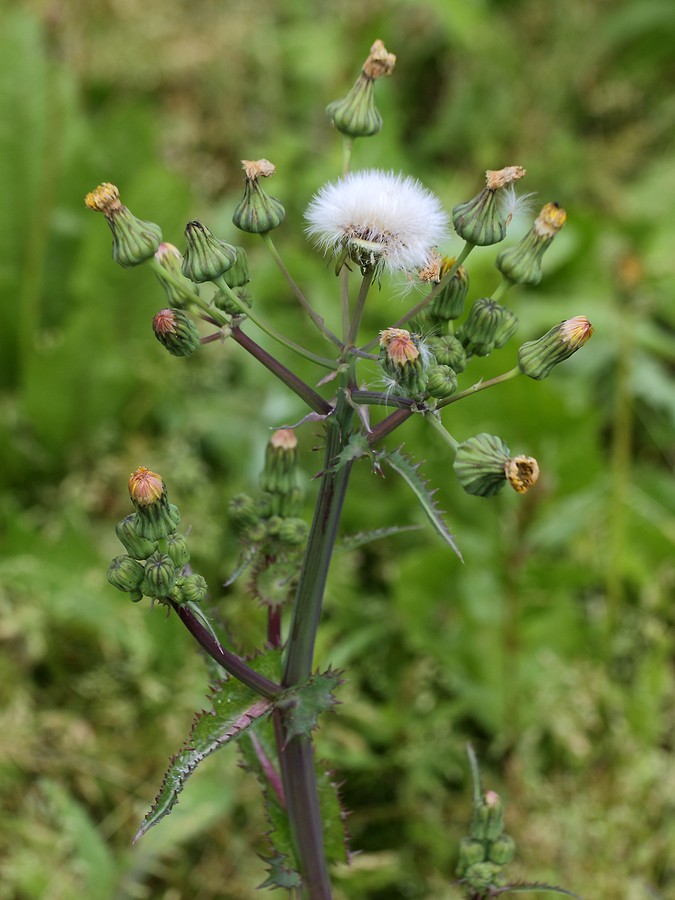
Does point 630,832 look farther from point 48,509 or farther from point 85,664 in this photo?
point 48,509

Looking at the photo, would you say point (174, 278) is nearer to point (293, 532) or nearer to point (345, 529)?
point (293, 532)

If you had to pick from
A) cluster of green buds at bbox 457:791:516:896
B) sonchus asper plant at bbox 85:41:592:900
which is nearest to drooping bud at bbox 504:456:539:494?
sonchus asper plant at bbox 85:41:592:900

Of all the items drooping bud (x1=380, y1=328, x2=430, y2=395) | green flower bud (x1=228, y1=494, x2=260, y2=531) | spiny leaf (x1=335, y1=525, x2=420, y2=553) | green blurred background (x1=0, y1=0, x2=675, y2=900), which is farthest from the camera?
green blurred background (x1=0, y1=0, x2=675, y2=900)

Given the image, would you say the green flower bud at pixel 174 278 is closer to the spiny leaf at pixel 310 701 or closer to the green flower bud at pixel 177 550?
the green flower bud at pixel 177 550

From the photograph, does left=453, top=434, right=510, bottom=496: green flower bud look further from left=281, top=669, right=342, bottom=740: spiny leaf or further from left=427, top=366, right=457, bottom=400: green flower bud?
left=281, top=669, right=342, bottom=740: spiny leaf

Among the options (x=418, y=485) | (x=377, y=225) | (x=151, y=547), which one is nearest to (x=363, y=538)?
(x=418, y=485)

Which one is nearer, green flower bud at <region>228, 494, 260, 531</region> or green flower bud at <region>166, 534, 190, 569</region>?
green flower bud at <region>166, 534, 190, 569</region>
